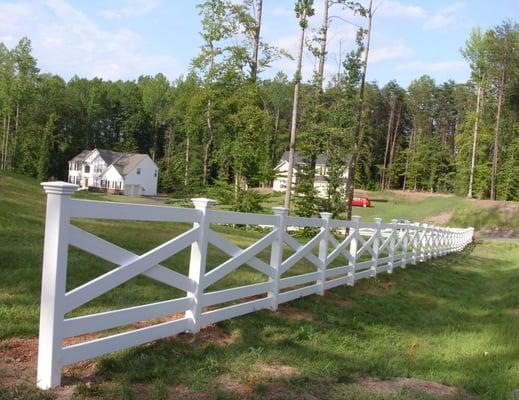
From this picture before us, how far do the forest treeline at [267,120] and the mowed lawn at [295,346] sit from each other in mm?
14681

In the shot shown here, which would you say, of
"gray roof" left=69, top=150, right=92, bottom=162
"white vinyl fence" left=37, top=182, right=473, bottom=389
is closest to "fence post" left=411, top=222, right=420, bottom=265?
"white vinyl fence" left=37, top=182, right=473, bottom=389

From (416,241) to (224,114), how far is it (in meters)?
16.4

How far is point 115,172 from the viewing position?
252ft

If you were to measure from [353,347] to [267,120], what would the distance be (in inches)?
910

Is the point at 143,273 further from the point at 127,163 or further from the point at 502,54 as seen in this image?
the point at 127,163

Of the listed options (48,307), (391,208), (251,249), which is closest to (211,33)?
(251,249)

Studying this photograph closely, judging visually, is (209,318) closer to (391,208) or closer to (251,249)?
(251,249)

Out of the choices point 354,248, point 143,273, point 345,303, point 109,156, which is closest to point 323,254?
point 345,303

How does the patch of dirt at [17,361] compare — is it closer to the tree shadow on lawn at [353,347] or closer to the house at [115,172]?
the tree shadow on lawn at [353,347]

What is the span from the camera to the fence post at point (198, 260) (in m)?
5.13

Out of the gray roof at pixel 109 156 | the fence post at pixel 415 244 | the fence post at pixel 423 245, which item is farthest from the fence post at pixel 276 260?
the gray roof at pixel 109 156

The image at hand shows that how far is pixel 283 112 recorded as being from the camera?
280ft

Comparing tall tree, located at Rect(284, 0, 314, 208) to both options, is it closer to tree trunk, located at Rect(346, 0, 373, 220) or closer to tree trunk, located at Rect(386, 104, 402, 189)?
tree trunk, located at Rect(346, 0, 373, 220)

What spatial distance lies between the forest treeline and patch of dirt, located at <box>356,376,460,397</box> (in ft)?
59.7
